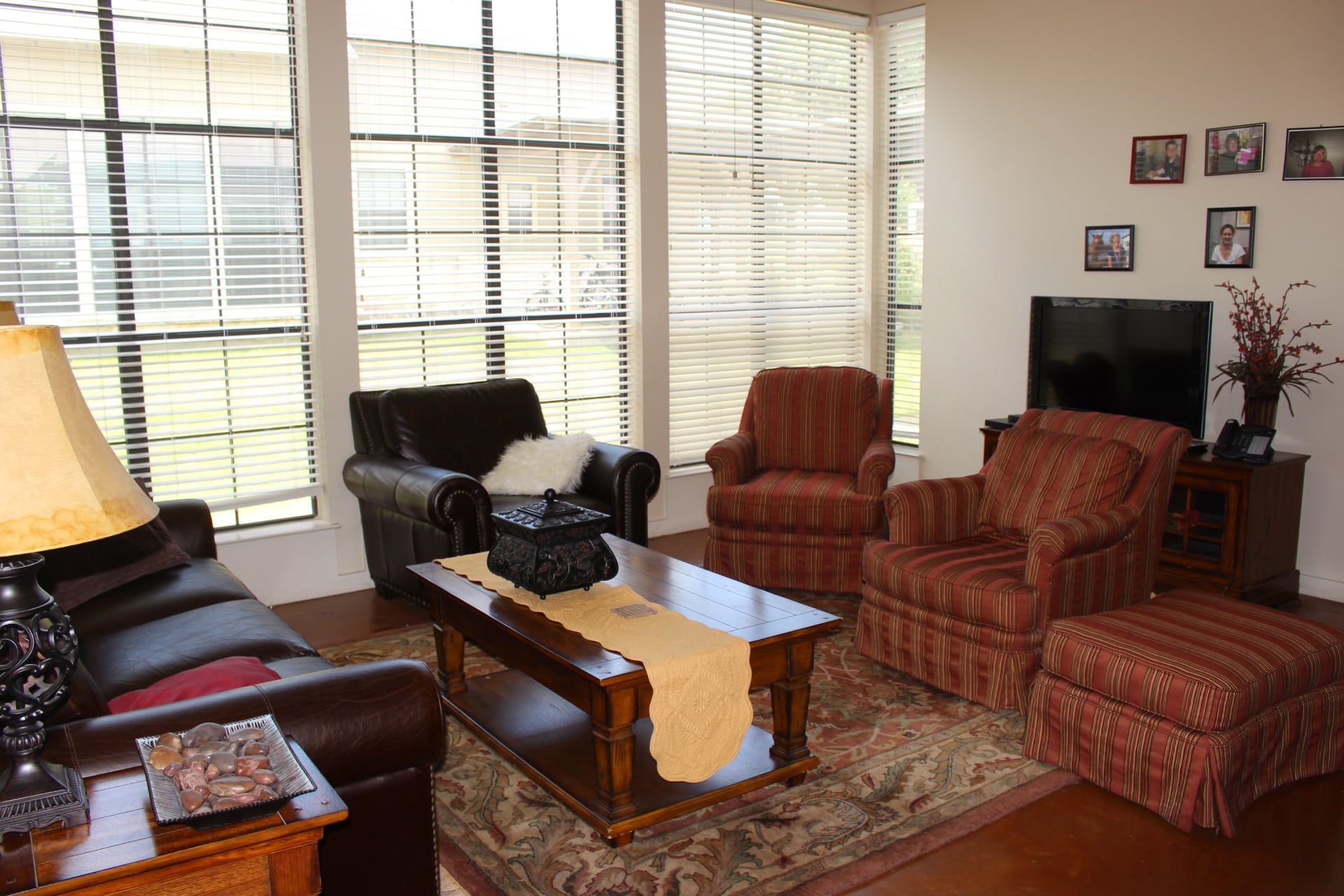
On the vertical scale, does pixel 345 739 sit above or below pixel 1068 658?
above

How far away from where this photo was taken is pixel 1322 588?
15.3ft

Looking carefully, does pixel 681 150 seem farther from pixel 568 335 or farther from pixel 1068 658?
pixel 1068 658

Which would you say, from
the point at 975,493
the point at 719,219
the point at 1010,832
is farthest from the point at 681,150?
the point at 1010,832

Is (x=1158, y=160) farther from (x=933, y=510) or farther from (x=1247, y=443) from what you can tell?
(x=933, y=510)

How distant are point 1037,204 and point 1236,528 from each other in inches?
78.4

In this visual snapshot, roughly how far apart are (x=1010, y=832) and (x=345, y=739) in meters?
1.76

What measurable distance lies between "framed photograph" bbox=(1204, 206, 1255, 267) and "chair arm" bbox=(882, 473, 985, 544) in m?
1.77

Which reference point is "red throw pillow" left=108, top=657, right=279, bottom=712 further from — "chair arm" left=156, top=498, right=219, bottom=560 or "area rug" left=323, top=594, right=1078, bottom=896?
"chair arm" left=156, top=498, right=219, bottom=560

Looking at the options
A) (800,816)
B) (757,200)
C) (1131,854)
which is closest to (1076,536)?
Answer: (1131,854)

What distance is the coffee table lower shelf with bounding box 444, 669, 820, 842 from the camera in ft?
9.18

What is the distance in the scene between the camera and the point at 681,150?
586 cm

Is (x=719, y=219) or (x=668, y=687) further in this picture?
(x=719, y=219)

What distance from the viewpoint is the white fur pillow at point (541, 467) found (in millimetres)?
4660

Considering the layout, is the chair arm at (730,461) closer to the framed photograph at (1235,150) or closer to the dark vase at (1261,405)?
the dark vase at (1261,405)
